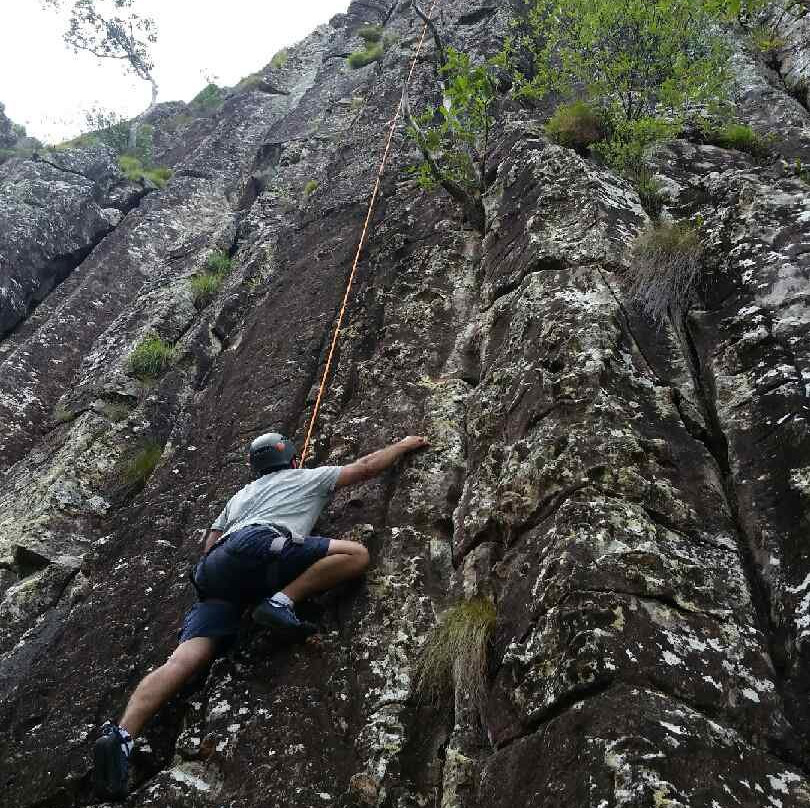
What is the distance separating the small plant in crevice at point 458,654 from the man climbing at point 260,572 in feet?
3.21

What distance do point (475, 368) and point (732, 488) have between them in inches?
120

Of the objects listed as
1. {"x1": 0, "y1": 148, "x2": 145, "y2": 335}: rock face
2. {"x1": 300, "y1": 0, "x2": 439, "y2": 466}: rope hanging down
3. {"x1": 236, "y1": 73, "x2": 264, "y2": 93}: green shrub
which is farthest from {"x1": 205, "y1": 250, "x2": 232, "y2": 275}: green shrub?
{"x1": 236, "y1": 73, "x2": 264, "y2": 93}: green shrub

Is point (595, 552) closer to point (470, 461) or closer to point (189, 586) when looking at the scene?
point (470, 461)

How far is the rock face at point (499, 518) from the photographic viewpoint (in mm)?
3707

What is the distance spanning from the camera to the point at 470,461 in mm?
6121

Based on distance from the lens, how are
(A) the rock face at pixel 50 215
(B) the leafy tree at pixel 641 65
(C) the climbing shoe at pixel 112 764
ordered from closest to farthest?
(C) the climbing shoe at pixel 112 764
(B) the leafy tree at pixel 641 65
(A) the rock face at pixel 50 215

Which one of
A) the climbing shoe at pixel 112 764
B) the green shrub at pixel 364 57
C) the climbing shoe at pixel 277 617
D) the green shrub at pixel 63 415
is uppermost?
the green shrub at pixel 364 57

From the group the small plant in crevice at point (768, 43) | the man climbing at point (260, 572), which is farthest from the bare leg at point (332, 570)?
the small plant in crevice at point (768, 43)

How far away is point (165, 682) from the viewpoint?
208 inches

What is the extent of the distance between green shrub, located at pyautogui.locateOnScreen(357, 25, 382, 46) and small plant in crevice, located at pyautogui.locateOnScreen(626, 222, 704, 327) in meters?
20.4

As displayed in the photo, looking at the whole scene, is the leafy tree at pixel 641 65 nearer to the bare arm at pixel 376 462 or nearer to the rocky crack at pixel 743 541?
the rocky crack at pixel 743 541

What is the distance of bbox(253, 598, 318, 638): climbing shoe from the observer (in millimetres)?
5113

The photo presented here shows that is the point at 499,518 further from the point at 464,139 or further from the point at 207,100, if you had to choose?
the point at 207,100

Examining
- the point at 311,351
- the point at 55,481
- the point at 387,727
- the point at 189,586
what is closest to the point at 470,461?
the point at 387,727
